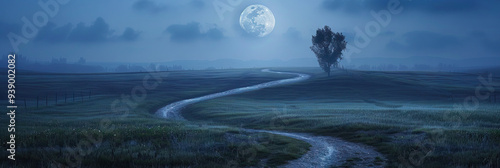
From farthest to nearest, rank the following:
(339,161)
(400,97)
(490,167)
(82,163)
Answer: (400,97) → (339,161) → (82,163) → (490,167)

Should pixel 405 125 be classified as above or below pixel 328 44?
below

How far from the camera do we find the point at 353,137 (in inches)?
1007

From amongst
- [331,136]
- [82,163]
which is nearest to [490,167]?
[331,136]

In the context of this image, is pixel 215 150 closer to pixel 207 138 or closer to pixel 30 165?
pixel 207 138

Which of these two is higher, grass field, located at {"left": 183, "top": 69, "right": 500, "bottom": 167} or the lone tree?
the lone tree

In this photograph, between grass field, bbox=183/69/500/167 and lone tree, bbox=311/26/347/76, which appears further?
lone tree, bbox=311/26/347/76

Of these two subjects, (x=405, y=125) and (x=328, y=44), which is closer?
(x=405, y=125)

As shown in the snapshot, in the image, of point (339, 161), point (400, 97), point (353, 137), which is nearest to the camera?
point (339, 161)

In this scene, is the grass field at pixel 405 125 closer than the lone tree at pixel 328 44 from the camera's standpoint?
Yes

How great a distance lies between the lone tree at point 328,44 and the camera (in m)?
111

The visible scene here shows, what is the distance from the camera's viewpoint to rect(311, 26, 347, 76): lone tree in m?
111

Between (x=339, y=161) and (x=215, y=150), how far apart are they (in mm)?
6264

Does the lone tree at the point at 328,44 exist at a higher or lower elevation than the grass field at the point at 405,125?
higher

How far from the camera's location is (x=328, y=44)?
113 metres
